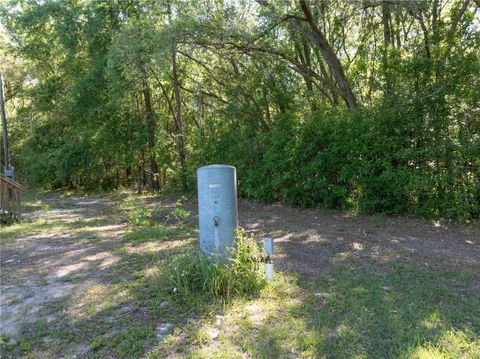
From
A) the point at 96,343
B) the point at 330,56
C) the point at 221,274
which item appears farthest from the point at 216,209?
the point at 330,56

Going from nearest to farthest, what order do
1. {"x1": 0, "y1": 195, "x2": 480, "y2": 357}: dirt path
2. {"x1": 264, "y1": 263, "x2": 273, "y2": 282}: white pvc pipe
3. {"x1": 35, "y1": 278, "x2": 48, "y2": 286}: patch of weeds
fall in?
{"x1": 264, "y1": 263, "x2": 273, "y2": 282}: white pvc pipe
{"x1": 0, "y1": 195, "x2": 480, "y2": 357}: dirt path
{"x1": 35, "y1": 278, "x2": 48, "y2": 286}: patch of weeds

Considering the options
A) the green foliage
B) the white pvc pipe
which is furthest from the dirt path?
the green foliage

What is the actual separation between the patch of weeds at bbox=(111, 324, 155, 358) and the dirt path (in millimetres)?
245

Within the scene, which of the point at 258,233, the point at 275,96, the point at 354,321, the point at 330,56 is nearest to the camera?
the point at 354,321

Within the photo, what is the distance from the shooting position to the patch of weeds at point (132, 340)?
284 centimetres

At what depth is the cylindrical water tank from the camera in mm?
3984

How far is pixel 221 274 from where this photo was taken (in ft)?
12.1

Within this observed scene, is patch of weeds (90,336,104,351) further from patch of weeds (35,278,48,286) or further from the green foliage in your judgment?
patch of weeds (35,278,48,286)

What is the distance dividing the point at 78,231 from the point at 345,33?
367 inches

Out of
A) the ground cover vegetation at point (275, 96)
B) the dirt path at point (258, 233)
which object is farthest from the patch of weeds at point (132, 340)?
the ground cover vegetation at point (275, 96)

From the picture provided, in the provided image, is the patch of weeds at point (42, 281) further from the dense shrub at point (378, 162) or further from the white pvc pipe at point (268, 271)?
the dense shrub at point (378, 162)

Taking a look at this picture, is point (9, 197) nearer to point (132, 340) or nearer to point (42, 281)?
point (42, 281)

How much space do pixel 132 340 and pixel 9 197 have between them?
697 cm

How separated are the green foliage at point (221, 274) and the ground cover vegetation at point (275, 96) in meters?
4.69
